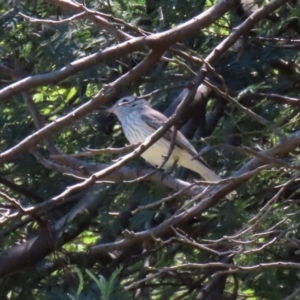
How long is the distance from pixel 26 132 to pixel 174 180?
1088mm

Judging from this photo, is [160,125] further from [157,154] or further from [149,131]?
[149,131]

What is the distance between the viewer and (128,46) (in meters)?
3.14

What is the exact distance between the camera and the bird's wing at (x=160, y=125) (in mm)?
5512

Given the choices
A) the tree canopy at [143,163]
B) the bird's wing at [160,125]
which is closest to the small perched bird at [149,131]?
the bird's wing at [160,125]

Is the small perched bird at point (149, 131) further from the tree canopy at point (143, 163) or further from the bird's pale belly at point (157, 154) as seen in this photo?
the tree canopy at point (143, 163)

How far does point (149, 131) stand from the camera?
6.66 metres

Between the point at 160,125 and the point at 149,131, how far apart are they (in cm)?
92

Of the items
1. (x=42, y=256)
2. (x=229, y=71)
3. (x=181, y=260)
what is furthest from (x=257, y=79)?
(x=42, y=256)

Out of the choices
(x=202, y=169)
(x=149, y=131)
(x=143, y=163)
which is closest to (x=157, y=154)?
(x=143, y=163)

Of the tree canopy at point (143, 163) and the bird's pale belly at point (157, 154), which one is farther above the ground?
the tree canopy at point (143, 163)

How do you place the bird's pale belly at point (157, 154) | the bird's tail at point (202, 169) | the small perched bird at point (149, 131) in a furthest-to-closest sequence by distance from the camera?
1. the bird's pale belly at point (157, 154)
2. the small perched bird at point (149, 131)
3. the bird's tail at point (202, 169)

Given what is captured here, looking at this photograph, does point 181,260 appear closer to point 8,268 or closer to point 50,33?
point 8,268

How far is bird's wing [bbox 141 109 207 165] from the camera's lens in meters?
5.51

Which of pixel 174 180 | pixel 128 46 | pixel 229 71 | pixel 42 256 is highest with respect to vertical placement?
pixel 128 46
